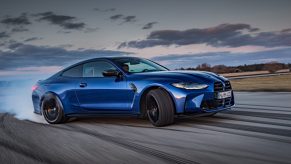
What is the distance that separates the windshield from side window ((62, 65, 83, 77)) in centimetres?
93

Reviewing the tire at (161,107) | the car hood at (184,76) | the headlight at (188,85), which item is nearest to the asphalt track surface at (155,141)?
the tire at (161,107)

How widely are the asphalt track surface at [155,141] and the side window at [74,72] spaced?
1053mm

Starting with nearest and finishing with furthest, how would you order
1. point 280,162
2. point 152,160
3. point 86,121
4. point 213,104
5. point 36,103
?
point 280,162 < point 152,160 < point 213,104 < point 86,121 < point 36,103

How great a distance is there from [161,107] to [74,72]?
8.82 feet

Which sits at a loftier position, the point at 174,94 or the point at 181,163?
the point at 174,94

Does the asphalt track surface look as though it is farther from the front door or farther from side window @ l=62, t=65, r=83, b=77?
side window @ l=62, t=65, r=83, b=77

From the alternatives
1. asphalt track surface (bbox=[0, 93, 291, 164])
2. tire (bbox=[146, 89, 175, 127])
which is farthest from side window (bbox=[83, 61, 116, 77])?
tire (bbox=[146, 89, 175, 127])

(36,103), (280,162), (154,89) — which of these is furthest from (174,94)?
(36,103)

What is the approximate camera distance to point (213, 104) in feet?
24.4

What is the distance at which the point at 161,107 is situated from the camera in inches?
283

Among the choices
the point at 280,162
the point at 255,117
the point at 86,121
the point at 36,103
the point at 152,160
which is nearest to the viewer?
the point at 280,162

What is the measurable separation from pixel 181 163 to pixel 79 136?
281 cm

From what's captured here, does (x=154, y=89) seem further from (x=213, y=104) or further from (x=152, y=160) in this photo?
(x=152, y=160)

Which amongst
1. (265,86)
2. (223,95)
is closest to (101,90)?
(223,95)
